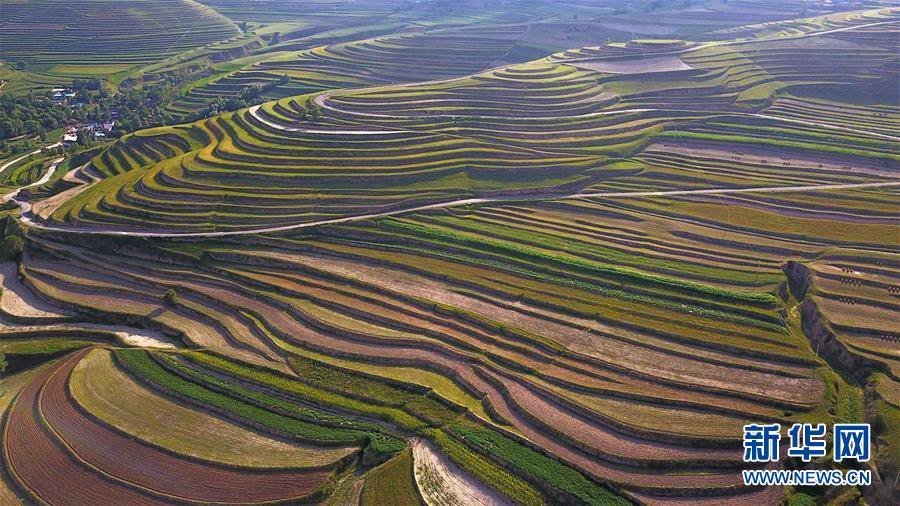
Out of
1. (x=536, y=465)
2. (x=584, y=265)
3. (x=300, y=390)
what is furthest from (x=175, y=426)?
(x=584, y=265)

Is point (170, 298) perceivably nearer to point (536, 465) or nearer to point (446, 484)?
point (446, 484)

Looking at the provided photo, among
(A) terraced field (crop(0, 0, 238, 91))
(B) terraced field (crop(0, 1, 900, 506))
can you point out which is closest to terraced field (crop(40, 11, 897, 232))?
(B) terraced field (crop(0, 1, 900, 506))

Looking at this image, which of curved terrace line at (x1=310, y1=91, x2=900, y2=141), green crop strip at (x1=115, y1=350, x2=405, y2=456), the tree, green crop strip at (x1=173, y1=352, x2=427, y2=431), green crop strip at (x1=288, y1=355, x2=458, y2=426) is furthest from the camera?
curved terrace line at (x1=310, y1=91, x2=900, y2=141)
